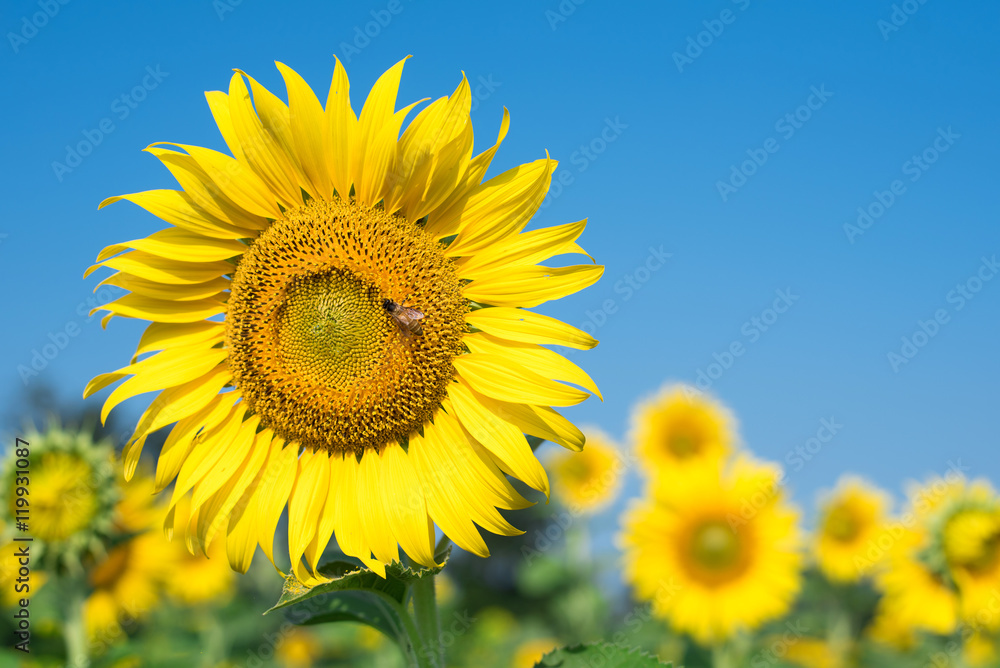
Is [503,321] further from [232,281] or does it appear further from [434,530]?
[232,281]

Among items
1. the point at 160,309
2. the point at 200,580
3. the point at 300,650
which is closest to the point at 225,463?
the point at 160,309

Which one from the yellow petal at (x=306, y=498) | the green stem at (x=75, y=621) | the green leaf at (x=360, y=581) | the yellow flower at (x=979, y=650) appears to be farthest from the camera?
the yellow flower at (x=979, y=650)

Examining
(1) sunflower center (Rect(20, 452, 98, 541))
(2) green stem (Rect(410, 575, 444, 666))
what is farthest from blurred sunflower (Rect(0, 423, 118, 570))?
(2) green stem (Rect(410, 575, 444, 666))

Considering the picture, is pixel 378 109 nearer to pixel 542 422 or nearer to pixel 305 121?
pixel 305 121

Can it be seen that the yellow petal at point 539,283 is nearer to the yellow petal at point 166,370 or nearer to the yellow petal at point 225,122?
the yellow petal at point 225,122

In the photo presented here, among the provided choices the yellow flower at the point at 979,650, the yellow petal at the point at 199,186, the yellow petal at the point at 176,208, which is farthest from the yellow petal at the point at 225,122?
the yellow flower at the point at 979,650

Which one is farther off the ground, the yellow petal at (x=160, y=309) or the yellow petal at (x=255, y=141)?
the yellow petal at (x=255, y=141)

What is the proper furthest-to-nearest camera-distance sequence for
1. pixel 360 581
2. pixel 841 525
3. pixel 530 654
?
1. pixel 841 525
2. pixel 530 654
3. pixel 360 581
